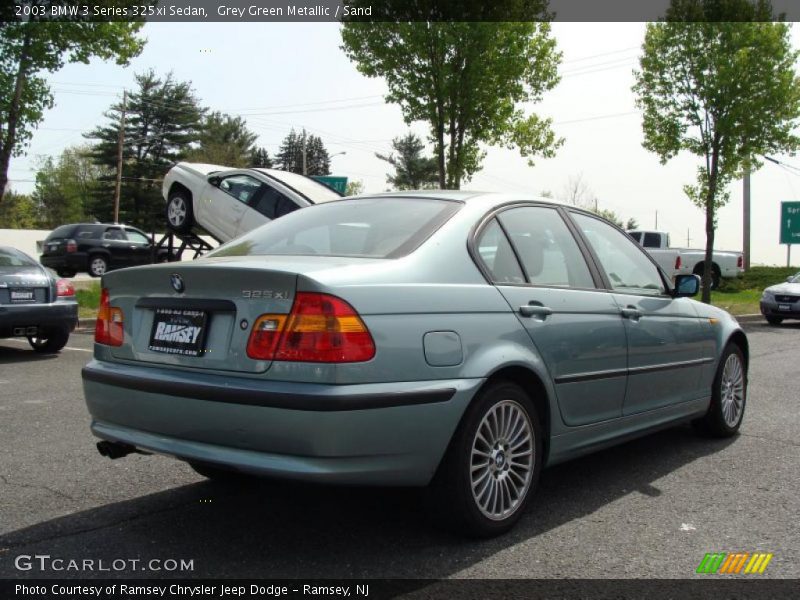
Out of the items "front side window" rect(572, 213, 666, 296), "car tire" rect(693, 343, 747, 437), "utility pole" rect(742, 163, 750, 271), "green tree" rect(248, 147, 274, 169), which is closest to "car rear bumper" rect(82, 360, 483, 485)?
"front side window" rect(572, 213, 666, 296)

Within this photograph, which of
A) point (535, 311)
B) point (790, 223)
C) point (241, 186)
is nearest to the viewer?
point (535, 311)

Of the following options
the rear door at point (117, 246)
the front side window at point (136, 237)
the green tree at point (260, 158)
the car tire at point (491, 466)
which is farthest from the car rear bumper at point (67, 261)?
the green tree at point (260, 158)

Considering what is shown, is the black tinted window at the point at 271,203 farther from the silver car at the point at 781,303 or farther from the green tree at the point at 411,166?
the green tree at the point at 411,166

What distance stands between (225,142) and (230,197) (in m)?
67.9

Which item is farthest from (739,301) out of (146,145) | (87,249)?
(146,145)

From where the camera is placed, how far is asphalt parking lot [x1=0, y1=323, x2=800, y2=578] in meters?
3.24

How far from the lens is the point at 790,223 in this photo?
30.6 meters

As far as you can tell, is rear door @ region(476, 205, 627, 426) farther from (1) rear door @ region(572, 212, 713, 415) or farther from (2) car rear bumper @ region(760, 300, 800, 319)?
(2) car rear bumper @ region(760, 300, 800, 319)

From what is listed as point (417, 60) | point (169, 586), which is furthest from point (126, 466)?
point (417, 60)

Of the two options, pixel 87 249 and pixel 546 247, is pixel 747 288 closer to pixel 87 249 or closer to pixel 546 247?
pixel 87 249

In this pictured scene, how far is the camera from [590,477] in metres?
4.62

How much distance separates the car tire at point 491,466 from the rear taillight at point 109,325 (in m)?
1.59

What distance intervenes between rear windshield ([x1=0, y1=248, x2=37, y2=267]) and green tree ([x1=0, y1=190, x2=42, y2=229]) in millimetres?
76696

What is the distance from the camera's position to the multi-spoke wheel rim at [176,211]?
1417 cm
